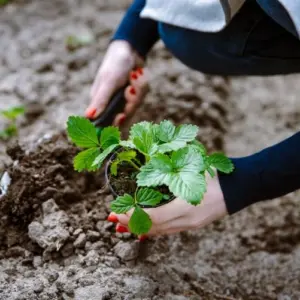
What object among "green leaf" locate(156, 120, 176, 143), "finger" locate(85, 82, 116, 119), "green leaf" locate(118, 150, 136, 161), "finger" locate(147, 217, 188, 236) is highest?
"green leaf" locate(156, 120, 176, 143)

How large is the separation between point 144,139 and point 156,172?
0.33 ft

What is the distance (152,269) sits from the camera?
1.34 meters

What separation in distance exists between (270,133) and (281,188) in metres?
0.74

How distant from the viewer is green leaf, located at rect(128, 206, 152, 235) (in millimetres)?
1107

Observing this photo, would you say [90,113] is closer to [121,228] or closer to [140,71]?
[140,71]

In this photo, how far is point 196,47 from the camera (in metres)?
1.51

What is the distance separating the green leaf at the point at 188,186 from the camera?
100 centimetres

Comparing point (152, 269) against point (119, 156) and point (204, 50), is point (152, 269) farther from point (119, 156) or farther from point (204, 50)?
point (204, 50)

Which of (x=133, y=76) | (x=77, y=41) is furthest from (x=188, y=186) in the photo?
(x=77, y=41)

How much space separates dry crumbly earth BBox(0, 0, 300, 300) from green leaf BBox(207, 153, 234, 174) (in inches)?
12.5

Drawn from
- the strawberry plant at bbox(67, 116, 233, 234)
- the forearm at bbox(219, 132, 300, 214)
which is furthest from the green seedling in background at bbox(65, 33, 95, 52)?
the forearm at bbox(219, 132, 300, 214)

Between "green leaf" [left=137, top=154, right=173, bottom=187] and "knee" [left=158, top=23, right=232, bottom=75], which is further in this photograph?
"knee" [left=158, top=23, right=232, bottom=75]

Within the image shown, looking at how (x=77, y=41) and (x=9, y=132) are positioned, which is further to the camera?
(x=77, y=41)

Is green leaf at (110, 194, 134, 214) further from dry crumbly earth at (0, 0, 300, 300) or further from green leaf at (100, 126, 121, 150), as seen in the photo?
dry crumbly earth at (0, 0, 300, 300)
